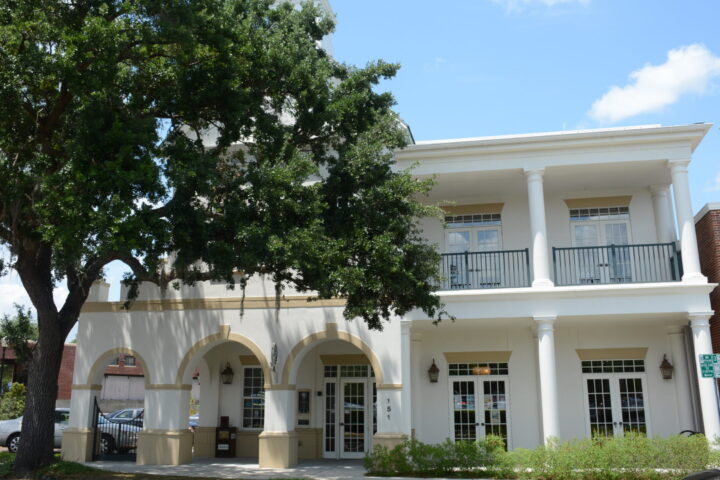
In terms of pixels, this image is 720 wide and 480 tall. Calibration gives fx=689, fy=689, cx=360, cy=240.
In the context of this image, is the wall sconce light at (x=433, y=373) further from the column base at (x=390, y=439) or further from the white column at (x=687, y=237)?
the white column at (x=687, y=237)

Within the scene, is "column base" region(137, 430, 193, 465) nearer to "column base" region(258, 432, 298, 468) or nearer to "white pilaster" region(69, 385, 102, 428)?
"white pilaster" region(69, 385, 102, 428)

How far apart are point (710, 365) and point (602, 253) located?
6.13 m

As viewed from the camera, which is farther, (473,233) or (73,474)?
(473,233)

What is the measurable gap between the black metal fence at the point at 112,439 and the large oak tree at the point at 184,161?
421 centimetres

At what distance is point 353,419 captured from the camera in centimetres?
1862

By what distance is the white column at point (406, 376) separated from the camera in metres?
15.4

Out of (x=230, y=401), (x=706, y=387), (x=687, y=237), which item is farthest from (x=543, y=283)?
(x=230, y=401)

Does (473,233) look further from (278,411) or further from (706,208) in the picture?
(278,411)

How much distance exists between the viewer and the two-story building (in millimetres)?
15688

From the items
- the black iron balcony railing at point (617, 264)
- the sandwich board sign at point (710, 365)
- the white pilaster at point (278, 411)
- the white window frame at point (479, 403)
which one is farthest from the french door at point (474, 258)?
the sandwich board sign at point (710, 365)

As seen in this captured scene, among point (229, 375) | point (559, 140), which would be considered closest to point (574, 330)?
point (559, 140)

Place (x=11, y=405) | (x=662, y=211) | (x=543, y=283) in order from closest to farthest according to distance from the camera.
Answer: (x=543, y=283) → (x=662, y=211) → (x=11, y=405)

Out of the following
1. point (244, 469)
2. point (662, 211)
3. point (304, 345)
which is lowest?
point (244, 469)

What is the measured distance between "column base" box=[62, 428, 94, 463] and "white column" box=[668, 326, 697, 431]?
47.7 feet
